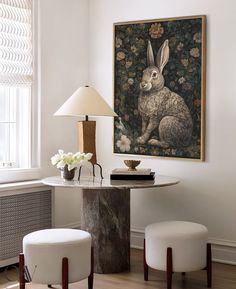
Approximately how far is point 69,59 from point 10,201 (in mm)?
1498

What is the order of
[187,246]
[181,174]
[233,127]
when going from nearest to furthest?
[187,246] < [233,127] < [181,174]

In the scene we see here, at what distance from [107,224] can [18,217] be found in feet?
2.42

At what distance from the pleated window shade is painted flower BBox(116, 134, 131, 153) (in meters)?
1.00

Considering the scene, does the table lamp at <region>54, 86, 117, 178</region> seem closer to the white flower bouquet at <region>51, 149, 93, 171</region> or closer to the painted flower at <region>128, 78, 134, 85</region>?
the white flower bouquet at <region>51, 149, 93, 171</region>

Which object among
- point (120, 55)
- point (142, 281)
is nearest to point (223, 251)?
point (142, 281)

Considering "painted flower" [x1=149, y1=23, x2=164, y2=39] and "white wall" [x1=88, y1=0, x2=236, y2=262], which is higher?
"painted flower" [x1=149, y1=23, x2=164, y2=39]

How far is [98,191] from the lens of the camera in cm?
401

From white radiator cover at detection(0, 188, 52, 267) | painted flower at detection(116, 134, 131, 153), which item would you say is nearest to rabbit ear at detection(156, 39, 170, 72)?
painted flower at detection(116, 134, 131, 153)

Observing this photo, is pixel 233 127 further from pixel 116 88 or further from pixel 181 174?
pixel 116 88

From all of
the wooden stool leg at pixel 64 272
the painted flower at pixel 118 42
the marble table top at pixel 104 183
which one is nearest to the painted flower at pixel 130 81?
the painted flower at pixel 118 42

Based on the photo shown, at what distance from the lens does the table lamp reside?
4.01 m

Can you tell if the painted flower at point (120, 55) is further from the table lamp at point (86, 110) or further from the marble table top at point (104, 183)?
the marble table top at point (104, 183)

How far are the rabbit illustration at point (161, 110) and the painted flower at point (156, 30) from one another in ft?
0.27

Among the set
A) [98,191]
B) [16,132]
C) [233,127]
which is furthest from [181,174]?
[16,132]
